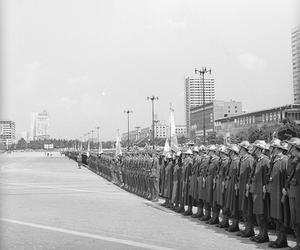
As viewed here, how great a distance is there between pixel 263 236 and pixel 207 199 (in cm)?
275

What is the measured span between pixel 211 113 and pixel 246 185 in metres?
114

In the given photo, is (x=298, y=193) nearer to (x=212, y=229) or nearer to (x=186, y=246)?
(x=186, y=246)

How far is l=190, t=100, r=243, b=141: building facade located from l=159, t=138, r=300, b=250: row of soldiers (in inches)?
3857

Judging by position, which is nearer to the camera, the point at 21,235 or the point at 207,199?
the point at 21,235

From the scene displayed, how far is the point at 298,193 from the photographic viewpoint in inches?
316

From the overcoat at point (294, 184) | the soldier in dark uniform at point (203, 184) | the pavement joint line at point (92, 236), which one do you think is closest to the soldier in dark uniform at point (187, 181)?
the soldier in dark uniform at point (203, 184)

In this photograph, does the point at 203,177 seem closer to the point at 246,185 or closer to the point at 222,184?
the point at 222,184

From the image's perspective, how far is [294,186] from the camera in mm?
8117

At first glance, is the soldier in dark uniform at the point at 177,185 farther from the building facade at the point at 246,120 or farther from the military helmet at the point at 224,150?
the building facade at the point at 246,120

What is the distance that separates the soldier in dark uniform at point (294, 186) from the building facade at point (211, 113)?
102554 mm

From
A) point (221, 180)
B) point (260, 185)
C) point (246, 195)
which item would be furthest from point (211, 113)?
point (260, 185)

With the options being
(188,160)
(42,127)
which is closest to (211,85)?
(188,160)

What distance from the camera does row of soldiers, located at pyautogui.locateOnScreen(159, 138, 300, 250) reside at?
839 centimetres

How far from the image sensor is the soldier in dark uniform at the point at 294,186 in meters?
8.05
